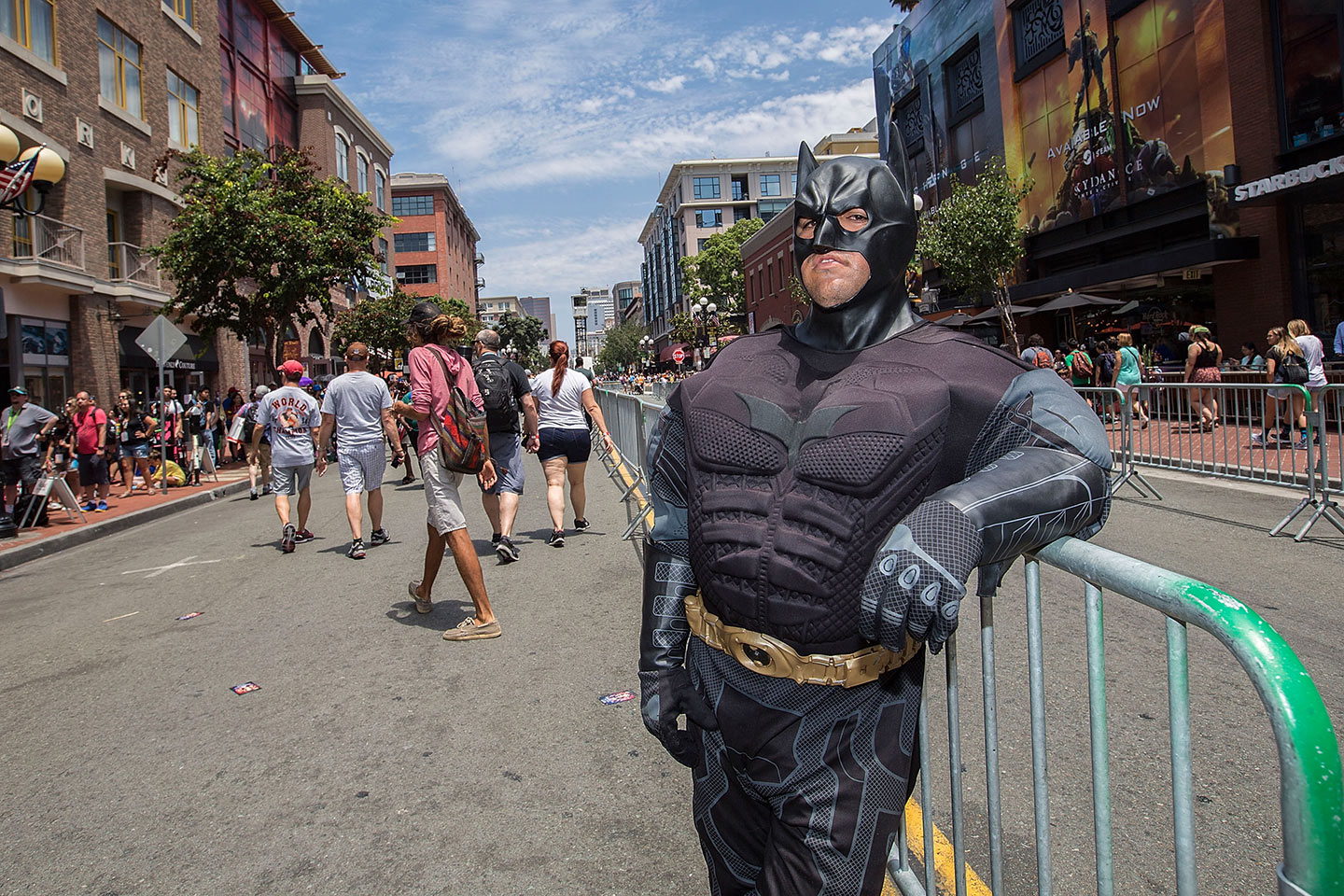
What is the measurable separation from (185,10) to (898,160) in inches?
1233

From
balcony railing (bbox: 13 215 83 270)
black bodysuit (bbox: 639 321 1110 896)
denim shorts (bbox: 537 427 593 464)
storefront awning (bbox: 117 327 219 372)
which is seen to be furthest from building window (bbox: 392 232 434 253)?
black bodysuit (bbox: 639 321 1110 896)

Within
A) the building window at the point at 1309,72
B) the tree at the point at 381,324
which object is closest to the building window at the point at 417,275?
the tree at the point at 381,324

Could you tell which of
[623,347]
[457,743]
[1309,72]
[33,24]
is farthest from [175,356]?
[623,347]

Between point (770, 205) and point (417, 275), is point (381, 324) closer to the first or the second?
point (417, 275)

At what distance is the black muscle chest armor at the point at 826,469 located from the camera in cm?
157

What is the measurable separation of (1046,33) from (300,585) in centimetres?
2425

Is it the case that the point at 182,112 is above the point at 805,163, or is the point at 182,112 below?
above

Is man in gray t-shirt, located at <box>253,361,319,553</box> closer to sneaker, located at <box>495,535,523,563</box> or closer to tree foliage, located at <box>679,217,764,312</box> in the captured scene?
sneaker, located at <box>495,535,523,563</box>

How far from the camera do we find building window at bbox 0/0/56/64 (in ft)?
58.0

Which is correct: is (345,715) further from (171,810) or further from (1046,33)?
(1046,33)

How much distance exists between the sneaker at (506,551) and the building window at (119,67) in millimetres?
A: 20652

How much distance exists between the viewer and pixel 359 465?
776cm

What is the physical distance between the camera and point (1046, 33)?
76.4 ft

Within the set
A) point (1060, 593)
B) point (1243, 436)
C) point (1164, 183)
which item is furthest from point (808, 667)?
point (1164, 183)
